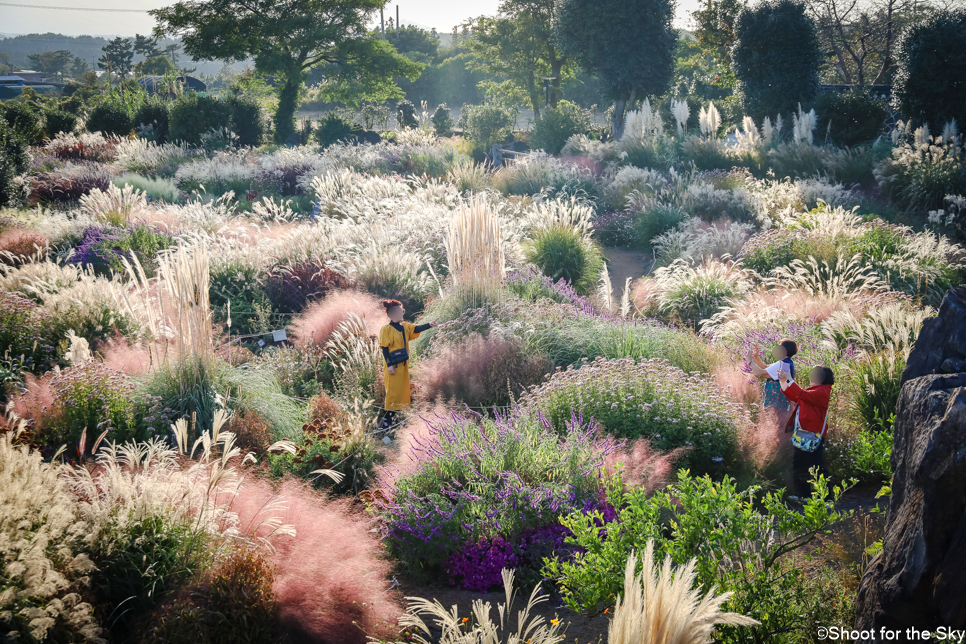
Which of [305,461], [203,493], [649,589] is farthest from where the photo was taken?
[305,461]

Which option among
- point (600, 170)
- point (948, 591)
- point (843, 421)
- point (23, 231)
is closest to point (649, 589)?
point (948, 591)

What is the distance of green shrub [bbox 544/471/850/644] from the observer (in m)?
2.29

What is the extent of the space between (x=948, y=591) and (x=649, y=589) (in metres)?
1.04

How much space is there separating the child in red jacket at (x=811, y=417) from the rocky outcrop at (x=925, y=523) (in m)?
1.68

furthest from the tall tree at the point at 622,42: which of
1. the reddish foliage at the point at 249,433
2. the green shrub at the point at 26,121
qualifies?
the reddish foliage at the point at 249,433

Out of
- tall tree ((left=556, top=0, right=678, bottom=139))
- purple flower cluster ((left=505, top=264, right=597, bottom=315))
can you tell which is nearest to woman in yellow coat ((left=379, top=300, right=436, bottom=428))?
purple flower cluster ((left=505, top=264, right=597, bottom=315))

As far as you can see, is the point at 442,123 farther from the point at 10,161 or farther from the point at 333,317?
the point at 333,317

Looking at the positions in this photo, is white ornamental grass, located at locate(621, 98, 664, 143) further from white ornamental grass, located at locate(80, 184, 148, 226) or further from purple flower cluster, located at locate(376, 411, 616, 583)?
purple flower cluster, located at locate(376, 411, 616, 583)

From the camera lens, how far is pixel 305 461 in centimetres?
436

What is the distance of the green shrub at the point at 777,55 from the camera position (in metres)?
17.8

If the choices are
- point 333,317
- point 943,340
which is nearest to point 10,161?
point 333,317

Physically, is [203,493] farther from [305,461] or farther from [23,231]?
[23,231]

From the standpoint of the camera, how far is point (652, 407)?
14.4 ft

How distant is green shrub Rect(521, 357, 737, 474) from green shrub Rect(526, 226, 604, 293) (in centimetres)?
451
